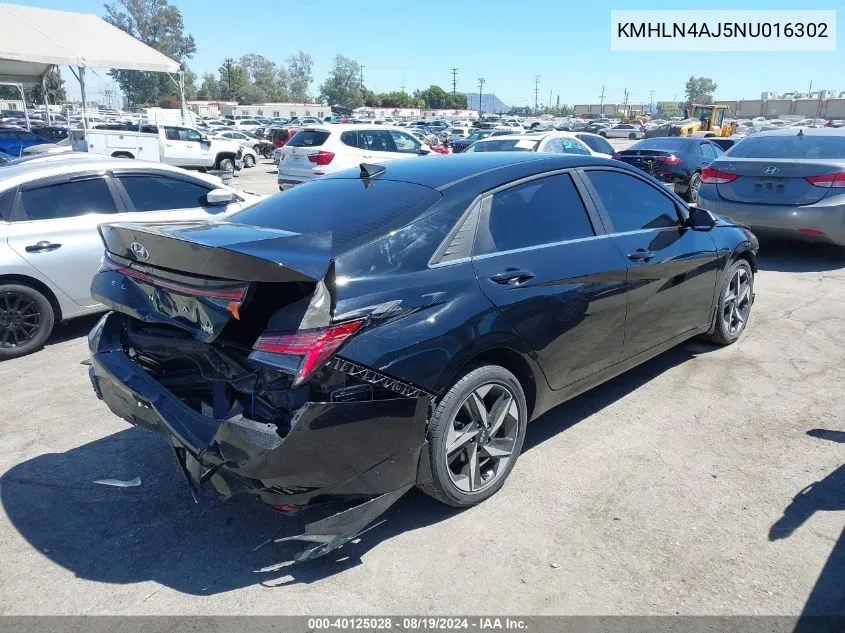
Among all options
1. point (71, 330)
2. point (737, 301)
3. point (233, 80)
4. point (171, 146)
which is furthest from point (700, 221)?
point (233, 80)

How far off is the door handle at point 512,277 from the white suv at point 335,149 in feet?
34.3

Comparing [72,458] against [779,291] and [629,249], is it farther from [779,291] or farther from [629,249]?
[779,291]

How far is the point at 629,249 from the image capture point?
13.6 ft

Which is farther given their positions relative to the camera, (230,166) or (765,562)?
(230,166)

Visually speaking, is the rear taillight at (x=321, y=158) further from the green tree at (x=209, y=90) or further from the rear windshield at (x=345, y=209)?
the green tree at (x=209, y=90)

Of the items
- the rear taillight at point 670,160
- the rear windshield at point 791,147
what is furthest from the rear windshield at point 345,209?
the rear taillight at point 670,160

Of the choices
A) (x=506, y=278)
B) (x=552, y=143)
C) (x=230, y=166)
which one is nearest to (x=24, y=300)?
(x=506, y=278)

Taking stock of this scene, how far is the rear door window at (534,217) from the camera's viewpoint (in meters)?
3.43

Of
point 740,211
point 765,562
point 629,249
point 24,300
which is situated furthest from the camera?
point 740,211

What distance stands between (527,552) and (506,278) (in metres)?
1.33

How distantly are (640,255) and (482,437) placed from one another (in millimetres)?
1768

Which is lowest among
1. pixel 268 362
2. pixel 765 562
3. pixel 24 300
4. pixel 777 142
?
pixel 765 562

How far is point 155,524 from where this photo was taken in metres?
3.24

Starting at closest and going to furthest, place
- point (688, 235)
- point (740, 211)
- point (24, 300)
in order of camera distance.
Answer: point (688, 235), point (24, 300), point (740, 211)
